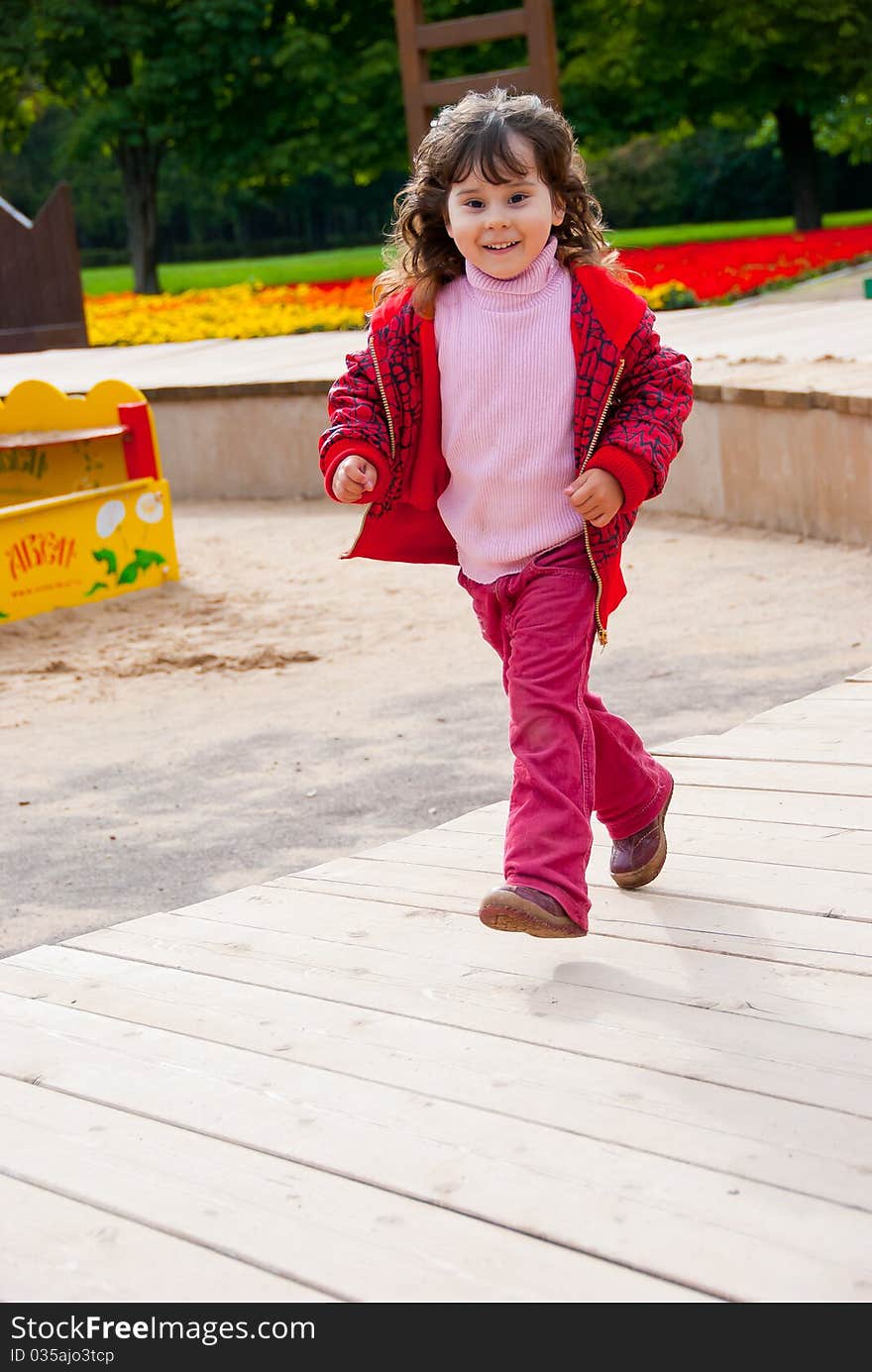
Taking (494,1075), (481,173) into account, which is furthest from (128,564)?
(494,1075)

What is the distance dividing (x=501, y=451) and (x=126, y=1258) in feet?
4.94

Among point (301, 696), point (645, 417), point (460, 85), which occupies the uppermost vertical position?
point (460, 85)

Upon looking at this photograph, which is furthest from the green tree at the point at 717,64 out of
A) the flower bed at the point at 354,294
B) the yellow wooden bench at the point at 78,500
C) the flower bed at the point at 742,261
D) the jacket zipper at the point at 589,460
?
the jacket zipper at the point at 589,460

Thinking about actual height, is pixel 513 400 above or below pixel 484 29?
below

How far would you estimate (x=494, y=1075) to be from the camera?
93.6 inches

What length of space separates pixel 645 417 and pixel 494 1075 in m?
1.15

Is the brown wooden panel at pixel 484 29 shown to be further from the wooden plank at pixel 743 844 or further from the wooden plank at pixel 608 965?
the wooden plank at pixel 608 965

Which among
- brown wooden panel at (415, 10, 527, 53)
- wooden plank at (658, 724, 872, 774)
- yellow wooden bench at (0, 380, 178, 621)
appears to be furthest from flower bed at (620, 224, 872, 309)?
wooden plank at (658, 724, 872, 774)

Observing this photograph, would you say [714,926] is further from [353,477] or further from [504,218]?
[504,218]

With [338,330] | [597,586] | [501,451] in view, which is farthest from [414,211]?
[338,330]

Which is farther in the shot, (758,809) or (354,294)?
(354,294)

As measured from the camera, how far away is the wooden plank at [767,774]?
3.57 metres

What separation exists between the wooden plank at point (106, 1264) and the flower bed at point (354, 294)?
11.5 meters

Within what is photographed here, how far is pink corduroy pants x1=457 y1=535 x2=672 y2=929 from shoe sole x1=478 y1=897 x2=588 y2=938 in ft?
0.13
